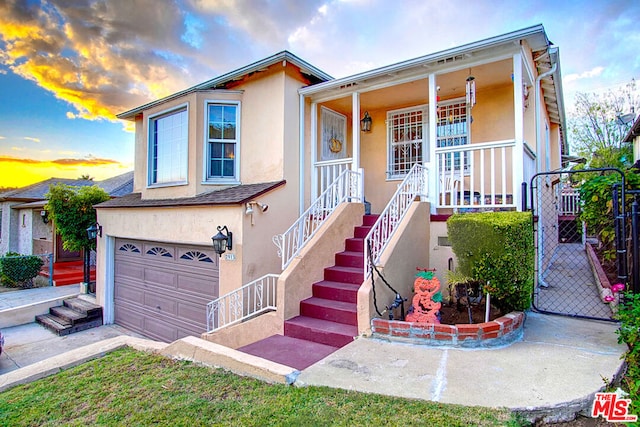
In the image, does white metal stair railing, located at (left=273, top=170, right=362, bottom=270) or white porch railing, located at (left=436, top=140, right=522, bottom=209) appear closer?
white porch railing, located at (left=436, top=140, right=522, bottom=209)

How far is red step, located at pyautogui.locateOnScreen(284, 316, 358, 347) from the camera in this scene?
4500mm

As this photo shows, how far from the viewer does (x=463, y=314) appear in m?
4.77

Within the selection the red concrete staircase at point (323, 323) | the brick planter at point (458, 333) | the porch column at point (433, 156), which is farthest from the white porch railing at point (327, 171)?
the brick planter at point (458, 333)

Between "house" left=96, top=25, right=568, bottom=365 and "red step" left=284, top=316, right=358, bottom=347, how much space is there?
0.02 m

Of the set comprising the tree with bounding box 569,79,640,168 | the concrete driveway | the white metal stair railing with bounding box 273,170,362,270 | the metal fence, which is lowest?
the concrete driveway

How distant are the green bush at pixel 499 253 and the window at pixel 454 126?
11.6 feet

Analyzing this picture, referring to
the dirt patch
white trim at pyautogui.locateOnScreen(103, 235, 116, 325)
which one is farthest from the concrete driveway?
the dirt patch

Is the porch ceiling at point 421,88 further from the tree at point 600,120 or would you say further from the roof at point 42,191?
the tree at point 600,120

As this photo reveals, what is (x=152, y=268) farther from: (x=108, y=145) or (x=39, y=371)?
(x=108, y=145)

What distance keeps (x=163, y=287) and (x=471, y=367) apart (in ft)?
24.0

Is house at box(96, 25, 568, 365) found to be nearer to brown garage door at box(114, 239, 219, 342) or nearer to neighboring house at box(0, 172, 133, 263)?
brown garage door at box(114, 239, 219, 342)

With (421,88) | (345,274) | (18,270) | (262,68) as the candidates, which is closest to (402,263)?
(345,274)

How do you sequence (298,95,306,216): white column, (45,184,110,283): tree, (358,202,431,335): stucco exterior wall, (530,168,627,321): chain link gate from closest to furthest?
(530,168,627,321): chain link gate < (358,202,431,335): stucco exterior wall < (298,95,306,216): white column < (45,184,110,283): tree

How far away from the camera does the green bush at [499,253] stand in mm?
4035
